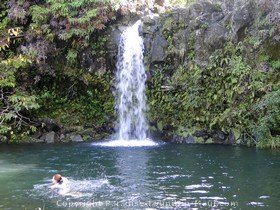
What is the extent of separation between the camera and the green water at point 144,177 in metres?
8.58

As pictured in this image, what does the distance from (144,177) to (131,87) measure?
859cm

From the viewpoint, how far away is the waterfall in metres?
18.7

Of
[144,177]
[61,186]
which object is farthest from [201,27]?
[61,186]

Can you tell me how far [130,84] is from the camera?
19.1 metres

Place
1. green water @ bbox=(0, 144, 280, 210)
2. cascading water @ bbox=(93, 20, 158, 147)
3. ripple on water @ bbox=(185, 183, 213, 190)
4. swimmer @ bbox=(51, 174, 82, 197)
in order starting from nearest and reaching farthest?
green water @ bbox=(0, 144, 280, 210) → swimmer @ bbox=(51, 174, 82, 197) → ripple on water @ bbox=(185, 183, 213, 190) → cascading water @ bbox=(93, 20, 158, 147)

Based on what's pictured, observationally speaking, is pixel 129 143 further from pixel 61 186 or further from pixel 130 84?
pixel 61 186

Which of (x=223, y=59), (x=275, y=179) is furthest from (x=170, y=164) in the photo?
(x=223, y=59)

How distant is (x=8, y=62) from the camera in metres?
18.2

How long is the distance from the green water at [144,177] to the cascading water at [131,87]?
3.03 m

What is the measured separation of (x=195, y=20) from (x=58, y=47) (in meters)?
6.17

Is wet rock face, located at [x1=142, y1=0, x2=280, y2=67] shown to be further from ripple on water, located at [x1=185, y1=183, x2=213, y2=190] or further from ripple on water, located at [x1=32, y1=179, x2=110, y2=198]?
ripple on water, located at [x1=32, y1=179, x2=110, y2=198]

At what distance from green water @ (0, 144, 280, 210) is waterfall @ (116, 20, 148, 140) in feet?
10.5

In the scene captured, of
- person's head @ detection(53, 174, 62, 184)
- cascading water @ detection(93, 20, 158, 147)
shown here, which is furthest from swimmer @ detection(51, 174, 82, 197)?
cascading water @ detection(93, 20, 158, 147)

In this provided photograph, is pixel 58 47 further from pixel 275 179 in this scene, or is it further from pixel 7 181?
pixel 275 179
